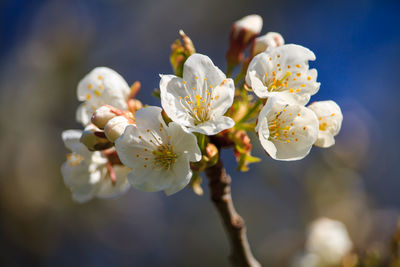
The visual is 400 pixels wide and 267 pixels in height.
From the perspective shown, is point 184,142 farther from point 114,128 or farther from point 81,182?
point 81,182

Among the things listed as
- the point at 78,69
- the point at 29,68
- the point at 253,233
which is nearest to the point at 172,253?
the point at 253,233

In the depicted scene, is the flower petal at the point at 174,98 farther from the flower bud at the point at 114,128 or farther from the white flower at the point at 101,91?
the white flower at the point at 101,91

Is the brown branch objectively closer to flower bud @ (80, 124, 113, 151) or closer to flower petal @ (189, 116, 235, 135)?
flower petal @ (189, 116, 235, 135)

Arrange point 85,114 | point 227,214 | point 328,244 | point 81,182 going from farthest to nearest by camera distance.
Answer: point 328,244, point 85,114, point 81,182, point 227,214

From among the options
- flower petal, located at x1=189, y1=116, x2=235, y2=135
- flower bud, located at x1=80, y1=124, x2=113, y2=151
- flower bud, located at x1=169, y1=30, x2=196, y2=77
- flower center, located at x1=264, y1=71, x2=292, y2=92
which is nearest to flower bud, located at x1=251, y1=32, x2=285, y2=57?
flower center, located at x1=264, y1=71, x2=292, y2=92

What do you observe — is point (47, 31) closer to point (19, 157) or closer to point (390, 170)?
point (19, 157)

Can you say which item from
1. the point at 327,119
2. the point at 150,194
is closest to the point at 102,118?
the point at 327,119
